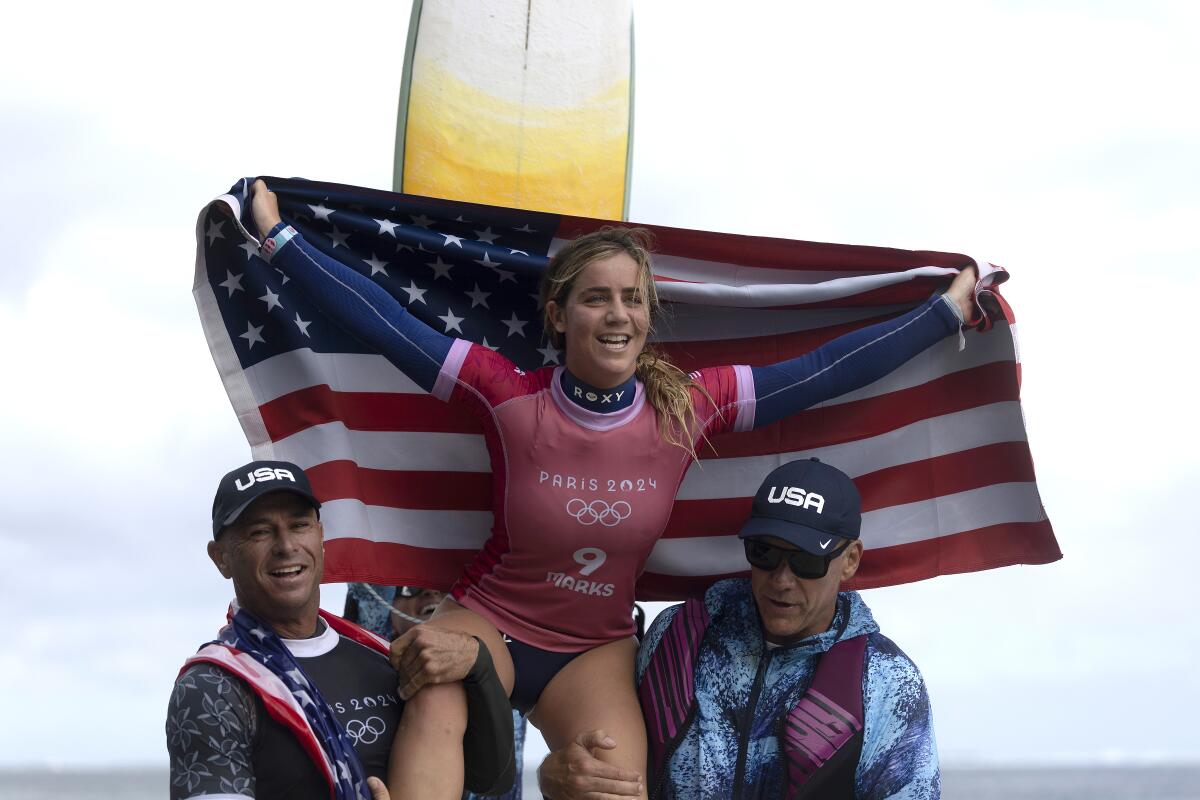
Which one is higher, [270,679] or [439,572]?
Answer: [439,572]

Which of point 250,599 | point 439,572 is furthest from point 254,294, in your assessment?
point 250,599

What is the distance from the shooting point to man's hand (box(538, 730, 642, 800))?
4613 mm

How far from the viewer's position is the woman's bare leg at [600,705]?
476cm

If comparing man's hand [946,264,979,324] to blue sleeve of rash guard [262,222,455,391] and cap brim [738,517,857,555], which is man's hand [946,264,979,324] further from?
blue sleeve of rash guard [262,222,455,391]

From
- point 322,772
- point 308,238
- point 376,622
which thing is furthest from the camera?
point 376,622

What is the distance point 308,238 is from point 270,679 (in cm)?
202

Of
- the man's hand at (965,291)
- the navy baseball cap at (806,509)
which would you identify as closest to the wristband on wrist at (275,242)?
the navy baseball cap at (806,509)

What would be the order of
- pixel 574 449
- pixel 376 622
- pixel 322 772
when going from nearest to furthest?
pixel 322 772 < pixel 574 449 < pixel 376 622

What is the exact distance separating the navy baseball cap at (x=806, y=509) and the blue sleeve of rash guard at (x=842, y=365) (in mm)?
337

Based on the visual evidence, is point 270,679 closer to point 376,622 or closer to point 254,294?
point 254,294

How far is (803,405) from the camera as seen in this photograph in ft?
17.4

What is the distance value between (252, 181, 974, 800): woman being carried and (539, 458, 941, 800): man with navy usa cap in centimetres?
20

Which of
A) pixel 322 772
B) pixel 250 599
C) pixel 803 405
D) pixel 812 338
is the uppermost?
pixel 812 338

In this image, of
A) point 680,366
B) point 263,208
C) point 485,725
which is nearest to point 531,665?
point 485,725
